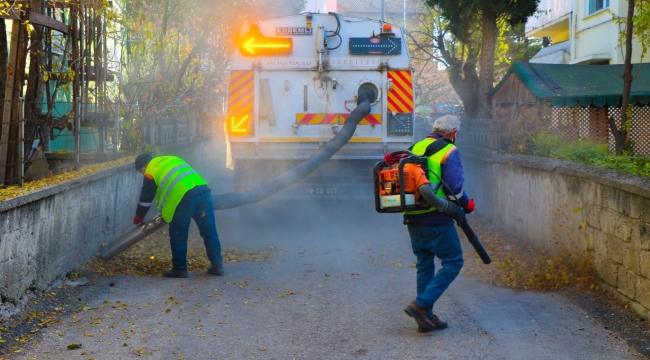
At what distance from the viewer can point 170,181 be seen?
8.20 m

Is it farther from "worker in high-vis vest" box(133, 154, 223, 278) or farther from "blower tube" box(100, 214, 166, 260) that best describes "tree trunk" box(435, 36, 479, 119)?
"blower tube" box(100, 214, 166, 260)

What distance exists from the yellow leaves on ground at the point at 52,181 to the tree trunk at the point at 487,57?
8.16m

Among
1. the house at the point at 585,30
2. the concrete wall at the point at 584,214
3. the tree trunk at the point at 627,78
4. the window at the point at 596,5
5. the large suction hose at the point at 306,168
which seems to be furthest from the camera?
the window at the point at 596,5

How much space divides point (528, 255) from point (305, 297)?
302cm

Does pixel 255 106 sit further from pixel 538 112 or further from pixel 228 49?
pixel 228 49

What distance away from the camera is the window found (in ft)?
66.8

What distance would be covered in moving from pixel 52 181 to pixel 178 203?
1260 mm

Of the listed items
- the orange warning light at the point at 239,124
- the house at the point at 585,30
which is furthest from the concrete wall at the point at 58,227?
the house at the point at 585,30

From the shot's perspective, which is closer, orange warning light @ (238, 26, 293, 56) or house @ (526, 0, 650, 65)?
orange warning light @ (238, 26, 293, 56)

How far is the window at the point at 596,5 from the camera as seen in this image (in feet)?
66.8

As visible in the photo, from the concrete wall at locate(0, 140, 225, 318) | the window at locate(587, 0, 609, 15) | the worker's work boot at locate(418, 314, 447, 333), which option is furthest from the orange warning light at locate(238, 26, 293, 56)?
the window at locate(587, 0, 609, 15)

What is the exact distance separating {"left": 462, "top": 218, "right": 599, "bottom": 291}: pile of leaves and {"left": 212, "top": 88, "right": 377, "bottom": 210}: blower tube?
2462 mm

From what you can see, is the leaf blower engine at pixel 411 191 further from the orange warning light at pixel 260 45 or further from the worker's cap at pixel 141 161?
the orange warning light at pixel 260 45

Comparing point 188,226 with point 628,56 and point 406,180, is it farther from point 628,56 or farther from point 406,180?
point 628,56
